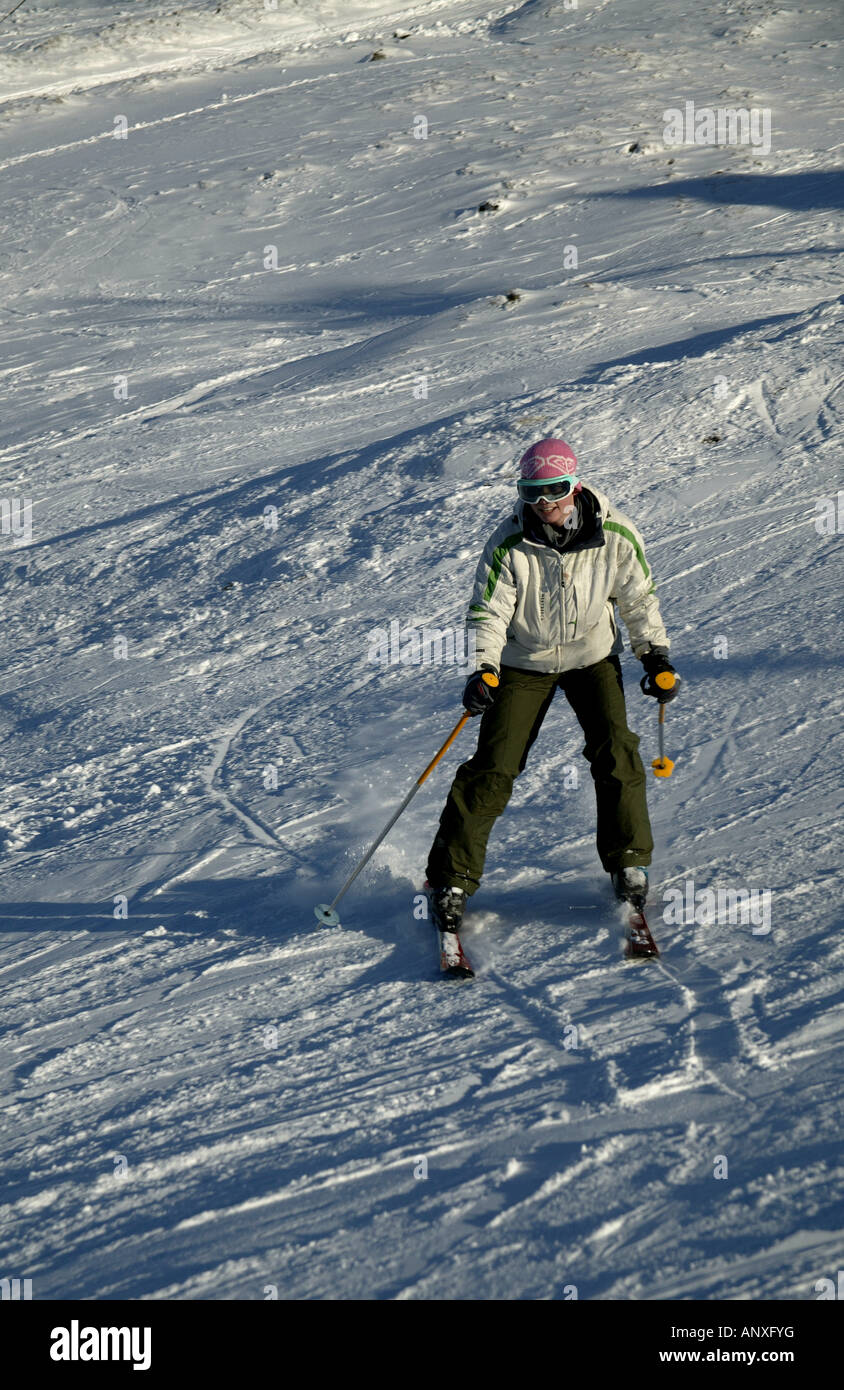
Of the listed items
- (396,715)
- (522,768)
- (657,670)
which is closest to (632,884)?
(522,768)

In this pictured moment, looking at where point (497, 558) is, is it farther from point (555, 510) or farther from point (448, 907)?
point (448, 907)

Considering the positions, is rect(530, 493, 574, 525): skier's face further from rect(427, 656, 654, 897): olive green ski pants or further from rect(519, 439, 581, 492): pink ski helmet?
rect(427, 656, 654, 897): olive green ski pants

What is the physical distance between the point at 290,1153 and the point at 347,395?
8.05 metres

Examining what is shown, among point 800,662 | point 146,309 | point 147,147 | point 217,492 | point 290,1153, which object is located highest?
point 147,147

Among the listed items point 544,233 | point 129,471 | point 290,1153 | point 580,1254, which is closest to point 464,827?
point 290,1153

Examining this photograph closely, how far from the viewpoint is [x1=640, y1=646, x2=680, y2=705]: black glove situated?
4.20 meters

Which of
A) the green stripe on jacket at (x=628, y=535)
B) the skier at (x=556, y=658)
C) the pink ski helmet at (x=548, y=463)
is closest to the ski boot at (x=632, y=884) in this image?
A: the skier at (x=556, y=658)

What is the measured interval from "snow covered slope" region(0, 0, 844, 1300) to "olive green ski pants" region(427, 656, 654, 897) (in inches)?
15.3

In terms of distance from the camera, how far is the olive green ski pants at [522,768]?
420cm

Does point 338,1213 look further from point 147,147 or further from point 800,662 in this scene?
point 147,147

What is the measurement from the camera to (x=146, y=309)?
13633 mm

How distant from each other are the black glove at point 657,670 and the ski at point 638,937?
0.79m

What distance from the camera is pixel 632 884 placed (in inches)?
167

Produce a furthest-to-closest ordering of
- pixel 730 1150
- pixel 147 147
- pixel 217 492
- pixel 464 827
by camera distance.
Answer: pixel 147 147
pixel 217 492
pixel 464 827
pixel 730 1150
